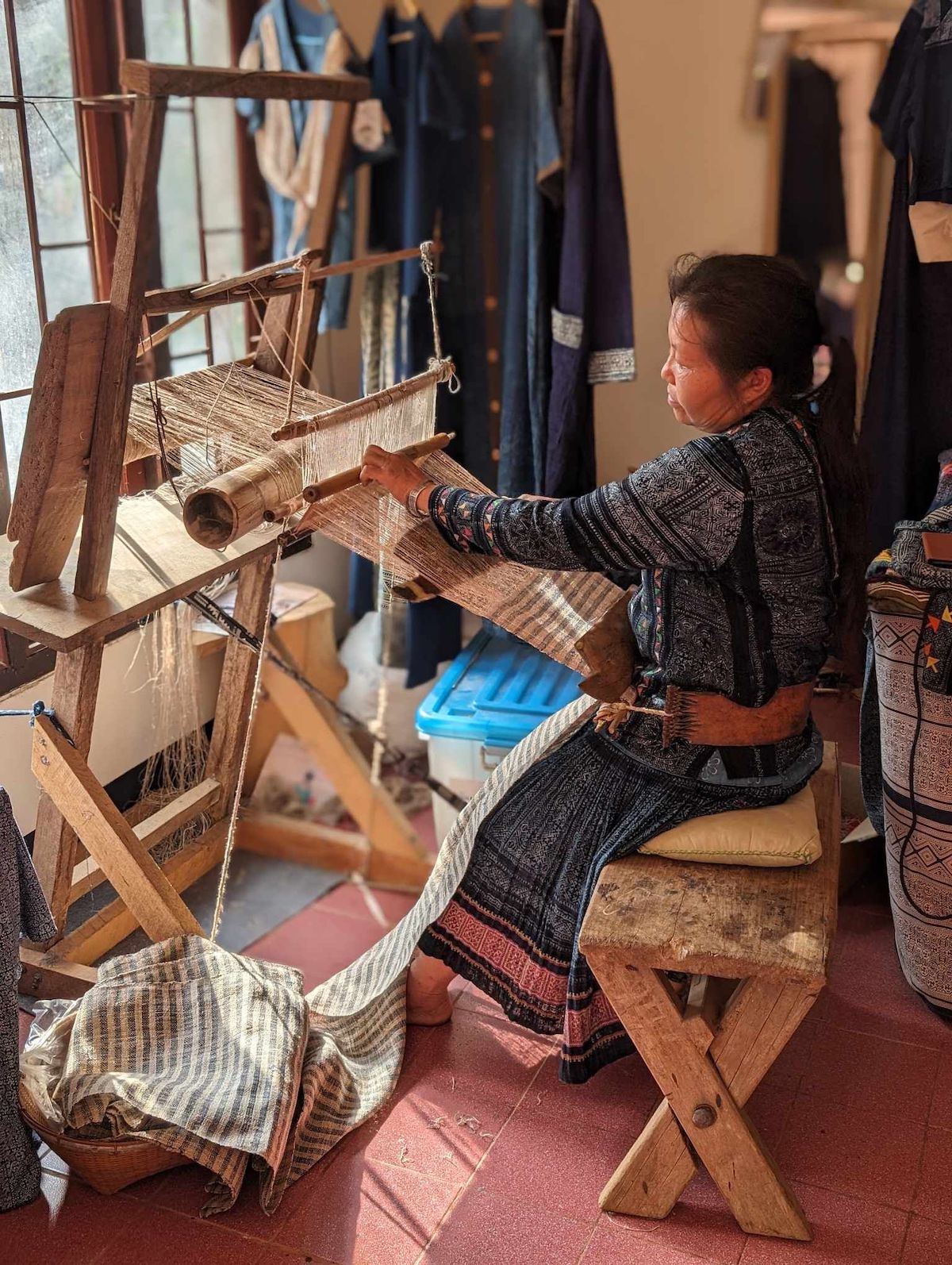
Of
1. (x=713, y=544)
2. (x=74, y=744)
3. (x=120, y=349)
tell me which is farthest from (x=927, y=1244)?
(x=120, y=349)

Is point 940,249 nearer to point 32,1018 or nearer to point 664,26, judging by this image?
point 664,26

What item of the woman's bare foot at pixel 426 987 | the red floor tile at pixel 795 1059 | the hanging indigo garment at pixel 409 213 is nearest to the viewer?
the red floor tile at pixel 795 1059

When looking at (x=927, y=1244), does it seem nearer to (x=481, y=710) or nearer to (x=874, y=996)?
(x=874, y=996)

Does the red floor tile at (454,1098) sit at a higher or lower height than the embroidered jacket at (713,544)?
lower

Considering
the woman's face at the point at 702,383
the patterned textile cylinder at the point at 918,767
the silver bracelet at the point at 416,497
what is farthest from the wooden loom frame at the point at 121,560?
the patterned textile cylinder at the point at 918,767

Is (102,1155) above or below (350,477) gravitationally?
below

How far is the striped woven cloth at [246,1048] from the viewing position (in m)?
→ 2.10

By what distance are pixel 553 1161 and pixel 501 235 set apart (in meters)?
2.19

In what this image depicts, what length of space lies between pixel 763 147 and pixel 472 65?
0.81 m

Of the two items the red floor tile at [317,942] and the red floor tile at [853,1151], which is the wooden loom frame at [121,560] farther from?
Result: the red floor tile at [853,1151]

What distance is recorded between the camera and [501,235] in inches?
129

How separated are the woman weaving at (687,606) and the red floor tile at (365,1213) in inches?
12.6

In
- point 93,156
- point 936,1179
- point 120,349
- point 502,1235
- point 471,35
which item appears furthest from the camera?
point 471,35

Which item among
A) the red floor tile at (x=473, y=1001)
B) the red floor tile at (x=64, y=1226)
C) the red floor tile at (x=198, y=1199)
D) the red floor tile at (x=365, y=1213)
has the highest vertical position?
the red floor tile at (x=64, y=1226)
